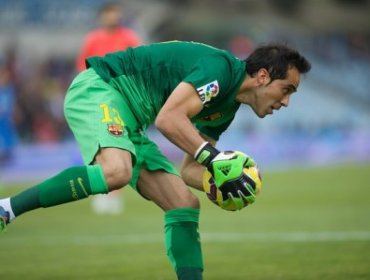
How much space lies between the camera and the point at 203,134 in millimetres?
7273

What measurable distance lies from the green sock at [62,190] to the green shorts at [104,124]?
0.21 meters

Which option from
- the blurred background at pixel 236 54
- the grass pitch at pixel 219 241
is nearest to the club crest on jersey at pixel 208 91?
the grass pitch at pixel 219 241

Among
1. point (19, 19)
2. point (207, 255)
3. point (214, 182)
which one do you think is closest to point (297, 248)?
point (207, 255)

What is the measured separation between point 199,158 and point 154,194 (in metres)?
0.77

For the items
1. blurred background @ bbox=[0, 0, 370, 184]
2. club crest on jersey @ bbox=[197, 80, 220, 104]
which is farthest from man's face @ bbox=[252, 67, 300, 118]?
blurred background @ bbox=[0, 0, 370, 184]

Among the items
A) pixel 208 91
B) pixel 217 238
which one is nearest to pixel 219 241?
pixel 217 238

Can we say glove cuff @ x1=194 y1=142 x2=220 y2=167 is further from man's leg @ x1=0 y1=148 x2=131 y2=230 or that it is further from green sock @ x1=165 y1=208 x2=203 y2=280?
green sock @ x1=165 y1=208 x2=203 y2=280

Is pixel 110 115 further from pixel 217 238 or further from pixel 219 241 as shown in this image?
pixel 217 238

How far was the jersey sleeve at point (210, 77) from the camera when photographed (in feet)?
20.3

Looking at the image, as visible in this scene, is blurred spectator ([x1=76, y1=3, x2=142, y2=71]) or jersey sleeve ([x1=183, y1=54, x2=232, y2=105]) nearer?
jersey sleeve ([x1=183, y1=54, x2=232, y2=105])

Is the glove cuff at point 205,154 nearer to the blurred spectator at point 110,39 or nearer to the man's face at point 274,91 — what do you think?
the man's face at point 274,91

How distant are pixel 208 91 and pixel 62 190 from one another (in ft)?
3.95

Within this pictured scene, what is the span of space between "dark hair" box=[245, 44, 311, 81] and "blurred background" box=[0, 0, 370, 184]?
473 inches

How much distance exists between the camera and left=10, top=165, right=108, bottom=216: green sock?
6273 millimetres
